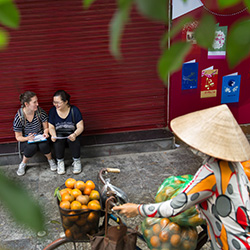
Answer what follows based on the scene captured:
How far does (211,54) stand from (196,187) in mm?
3696

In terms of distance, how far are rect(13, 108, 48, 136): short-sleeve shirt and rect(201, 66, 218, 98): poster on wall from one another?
8.50 ft

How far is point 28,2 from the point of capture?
15.4 ft

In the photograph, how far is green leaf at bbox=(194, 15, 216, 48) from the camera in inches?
18.1

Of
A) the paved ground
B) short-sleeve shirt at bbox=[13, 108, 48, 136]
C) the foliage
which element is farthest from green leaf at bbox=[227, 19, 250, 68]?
short-sleeve shirt at bbox=[13, 108, 48, 136]

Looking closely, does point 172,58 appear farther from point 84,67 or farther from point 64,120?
point 84,67

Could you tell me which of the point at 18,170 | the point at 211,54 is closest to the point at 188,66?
the point at 211,54

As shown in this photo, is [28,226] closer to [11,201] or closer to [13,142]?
[11,201]

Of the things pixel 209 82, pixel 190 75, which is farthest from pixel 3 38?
pixel 209 82

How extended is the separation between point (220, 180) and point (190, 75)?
11.8 ft

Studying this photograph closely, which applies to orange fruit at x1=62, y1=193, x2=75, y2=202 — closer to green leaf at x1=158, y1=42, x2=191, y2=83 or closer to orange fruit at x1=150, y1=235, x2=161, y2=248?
orange fruit at x1=150, y1=235, x2=161, y2=248

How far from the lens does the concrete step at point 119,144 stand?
5408 mm

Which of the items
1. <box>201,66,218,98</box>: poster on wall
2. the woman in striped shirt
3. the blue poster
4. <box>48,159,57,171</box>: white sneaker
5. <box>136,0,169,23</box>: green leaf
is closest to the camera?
<box>136,0,169,23</box>: green leaf

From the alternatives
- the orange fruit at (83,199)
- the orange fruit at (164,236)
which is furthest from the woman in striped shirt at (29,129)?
the orange fruit at (164,236)

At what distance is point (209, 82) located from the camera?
5.52 meters
